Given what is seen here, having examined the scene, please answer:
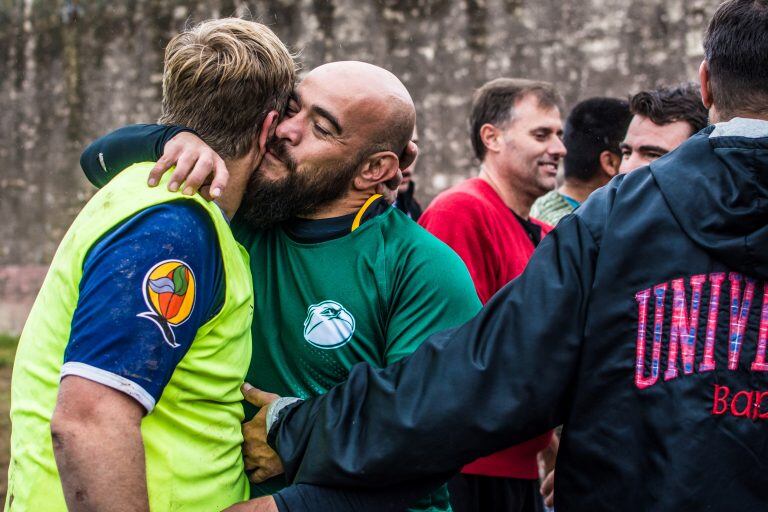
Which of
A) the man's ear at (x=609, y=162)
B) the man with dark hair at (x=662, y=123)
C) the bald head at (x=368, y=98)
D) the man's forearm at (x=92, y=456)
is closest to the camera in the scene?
the man's forearm at (x=92, y=456)

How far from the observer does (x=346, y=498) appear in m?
1.98

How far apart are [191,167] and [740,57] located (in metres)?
1.21

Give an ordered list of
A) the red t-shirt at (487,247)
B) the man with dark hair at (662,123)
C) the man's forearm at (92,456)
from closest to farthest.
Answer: the man's forearm at (92,456) < the red t-shirt at (487,247) < the man with dark hair at (662,123)

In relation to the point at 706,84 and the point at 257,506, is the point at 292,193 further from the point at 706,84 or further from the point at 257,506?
the point at 706,84

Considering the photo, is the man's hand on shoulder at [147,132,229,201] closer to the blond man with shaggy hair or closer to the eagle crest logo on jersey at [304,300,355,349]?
the blond man with shaggy hair

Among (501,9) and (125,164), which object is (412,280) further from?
(501,9)

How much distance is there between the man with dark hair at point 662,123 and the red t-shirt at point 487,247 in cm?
72

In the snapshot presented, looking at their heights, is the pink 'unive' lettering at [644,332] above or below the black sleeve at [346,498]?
above

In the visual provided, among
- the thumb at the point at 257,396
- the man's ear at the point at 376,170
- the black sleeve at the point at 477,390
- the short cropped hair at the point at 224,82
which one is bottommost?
the thumb at the point at 257,396

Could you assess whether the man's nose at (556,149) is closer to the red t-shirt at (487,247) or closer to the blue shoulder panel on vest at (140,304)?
the red t-shirt at (487,247)

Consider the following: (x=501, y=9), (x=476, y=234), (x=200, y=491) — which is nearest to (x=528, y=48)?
(x=501, y=9)

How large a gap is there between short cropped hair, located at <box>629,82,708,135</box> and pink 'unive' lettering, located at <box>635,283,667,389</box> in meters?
2.42

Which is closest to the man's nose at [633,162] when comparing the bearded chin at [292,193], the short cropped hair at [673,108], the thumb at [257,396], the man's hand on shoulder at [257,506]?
the short cropped hair at [673,108]

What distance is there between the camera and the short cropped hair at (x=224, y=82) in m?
2.19
